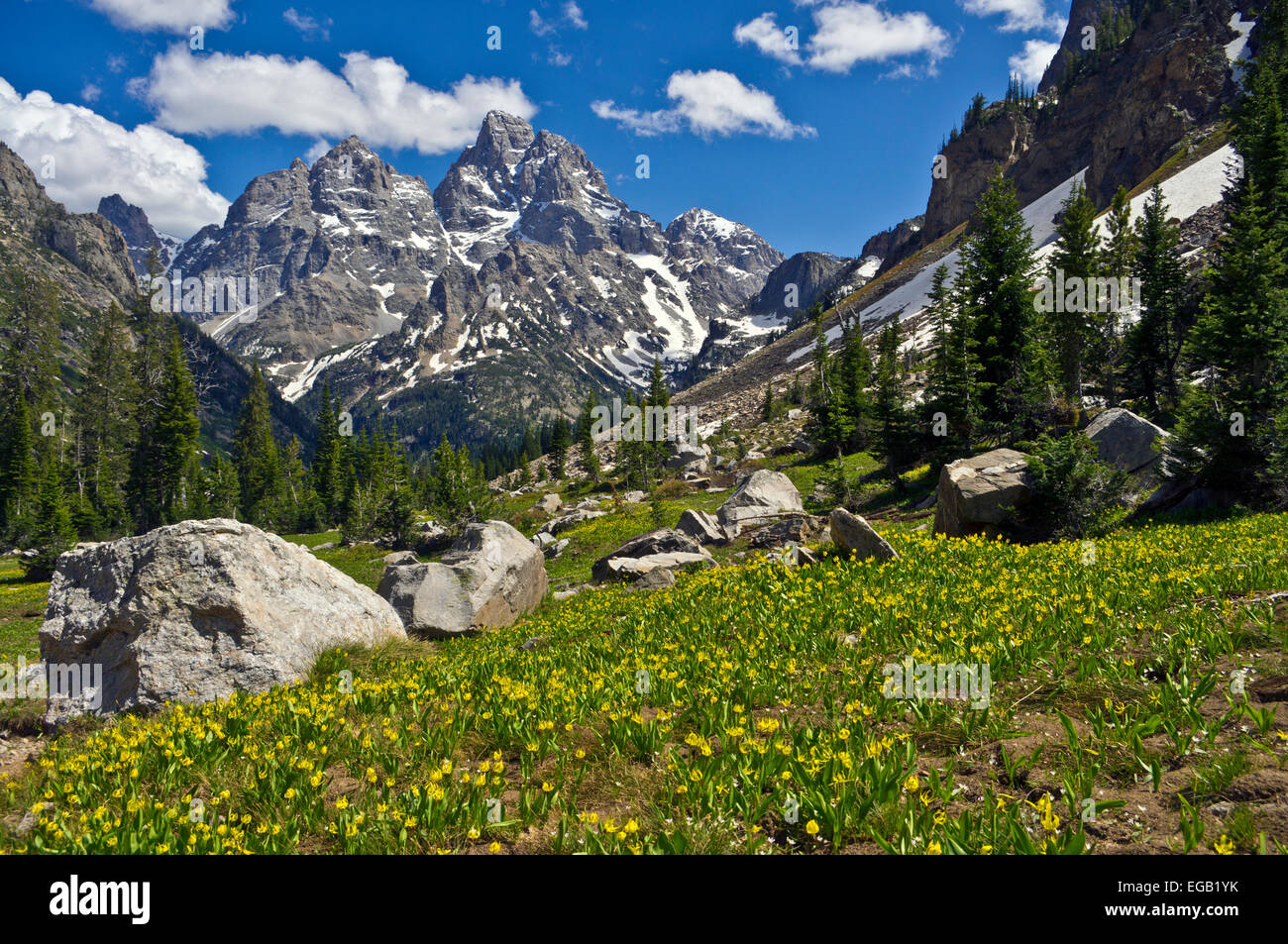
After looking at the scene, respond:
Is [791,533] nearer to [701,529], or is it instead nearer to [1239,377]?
[701,529]

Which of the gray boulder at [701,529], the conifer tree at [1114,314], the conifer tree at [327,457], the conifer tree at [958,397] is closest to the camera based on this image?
the gray boulder at [701,529]

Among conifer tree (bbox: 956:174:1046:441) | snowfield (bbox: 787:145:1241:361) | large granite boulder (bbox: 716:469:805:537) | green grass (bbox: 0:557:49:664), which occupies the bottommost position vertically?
green grass (bbox: 0:557:49:664)

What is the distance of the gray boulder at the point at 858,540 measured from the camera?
38.1ft

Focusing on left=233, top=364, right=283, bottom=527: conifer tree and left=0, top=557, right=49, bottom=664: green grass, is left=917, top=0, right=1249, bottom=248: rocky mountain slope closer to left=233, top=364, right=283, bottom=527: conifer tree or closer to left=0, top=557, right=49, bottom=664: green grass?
left=0, top=557, right=49, bottom=664: green grass

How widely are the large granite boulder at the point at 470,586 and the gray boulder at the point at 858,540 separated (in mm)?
8143

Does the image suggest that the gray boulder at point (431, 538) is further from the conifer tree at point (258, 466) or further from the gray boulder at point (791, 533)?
the conifer tree at point (258, 466)

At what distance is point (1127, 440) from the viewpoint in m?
18.6

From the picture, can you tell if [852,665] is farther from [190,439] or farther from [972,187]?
[972,187]

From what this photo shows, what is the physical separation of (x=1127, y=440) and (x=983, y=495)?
7.62 meters

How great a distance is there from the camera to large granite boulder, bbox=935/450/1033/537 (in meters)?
15.0

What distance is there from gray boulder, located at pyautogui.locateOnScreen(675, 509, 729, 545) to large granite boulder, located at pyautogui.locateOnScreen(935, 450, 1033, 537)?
29.3 feet

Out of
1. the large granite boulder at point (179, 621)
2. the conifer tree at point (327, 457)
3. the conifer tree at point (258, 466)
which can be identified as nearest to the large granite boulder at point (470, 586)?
the large granite boulder at point (179, 621)

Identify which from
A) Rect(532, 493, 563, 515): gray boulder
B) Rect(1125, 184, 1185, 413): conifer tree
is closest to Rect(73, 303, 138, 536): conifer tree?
Rect(532, 493, 563, 515): gray boulder

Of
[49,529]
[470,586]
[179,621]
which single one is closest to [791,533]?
[470,586]
